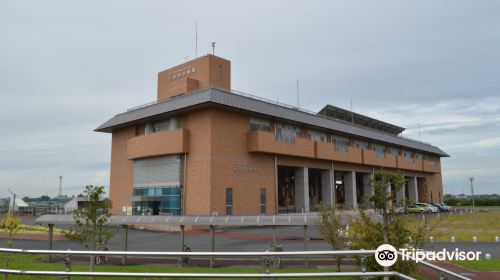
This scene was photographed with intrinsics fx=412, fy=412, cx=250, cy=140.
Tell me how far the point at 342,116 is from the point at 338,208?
42496 mm

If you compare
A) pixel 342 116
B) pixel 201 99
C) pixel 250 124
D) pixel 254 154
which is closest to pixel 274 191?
pixel 254 154

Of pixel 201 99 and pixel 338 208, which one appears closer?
pixel 338 208

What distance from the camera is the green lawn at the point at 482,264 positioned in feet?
42.0

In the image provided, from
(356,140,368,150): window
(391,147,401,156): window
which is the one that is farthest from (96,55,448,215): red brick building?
(391,147,401,156): window

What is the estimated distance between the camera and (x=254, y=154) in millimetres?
36656

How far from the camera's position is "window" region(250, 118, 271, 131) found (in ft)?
123

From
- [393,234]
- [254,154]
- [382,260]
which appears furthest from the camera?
[254,154]

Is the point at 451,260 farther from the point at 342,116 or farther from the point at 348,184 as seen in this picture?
the point at 342,116

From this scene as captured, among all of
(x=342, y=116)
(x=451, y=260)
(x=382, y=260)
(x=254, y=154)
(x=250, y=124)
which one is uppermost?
(x=342, y=116)

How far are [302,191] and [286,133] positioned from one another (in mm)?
6713

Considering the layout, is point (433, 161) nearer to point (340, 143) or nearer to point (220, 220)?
point (340, 143)

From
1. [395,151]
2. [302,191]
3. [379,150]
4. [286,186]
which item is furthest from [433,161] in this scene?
[302,191]

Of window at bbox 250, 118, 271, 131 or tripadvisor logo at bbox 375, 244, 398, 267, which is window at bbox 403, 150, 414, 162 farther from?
tripadvisor logo at bbox 375, 244, 398, 267

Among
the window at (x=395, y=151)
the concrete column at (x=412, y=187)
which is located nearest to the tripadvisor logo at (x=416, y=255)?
the window at (x=395, y=151)
